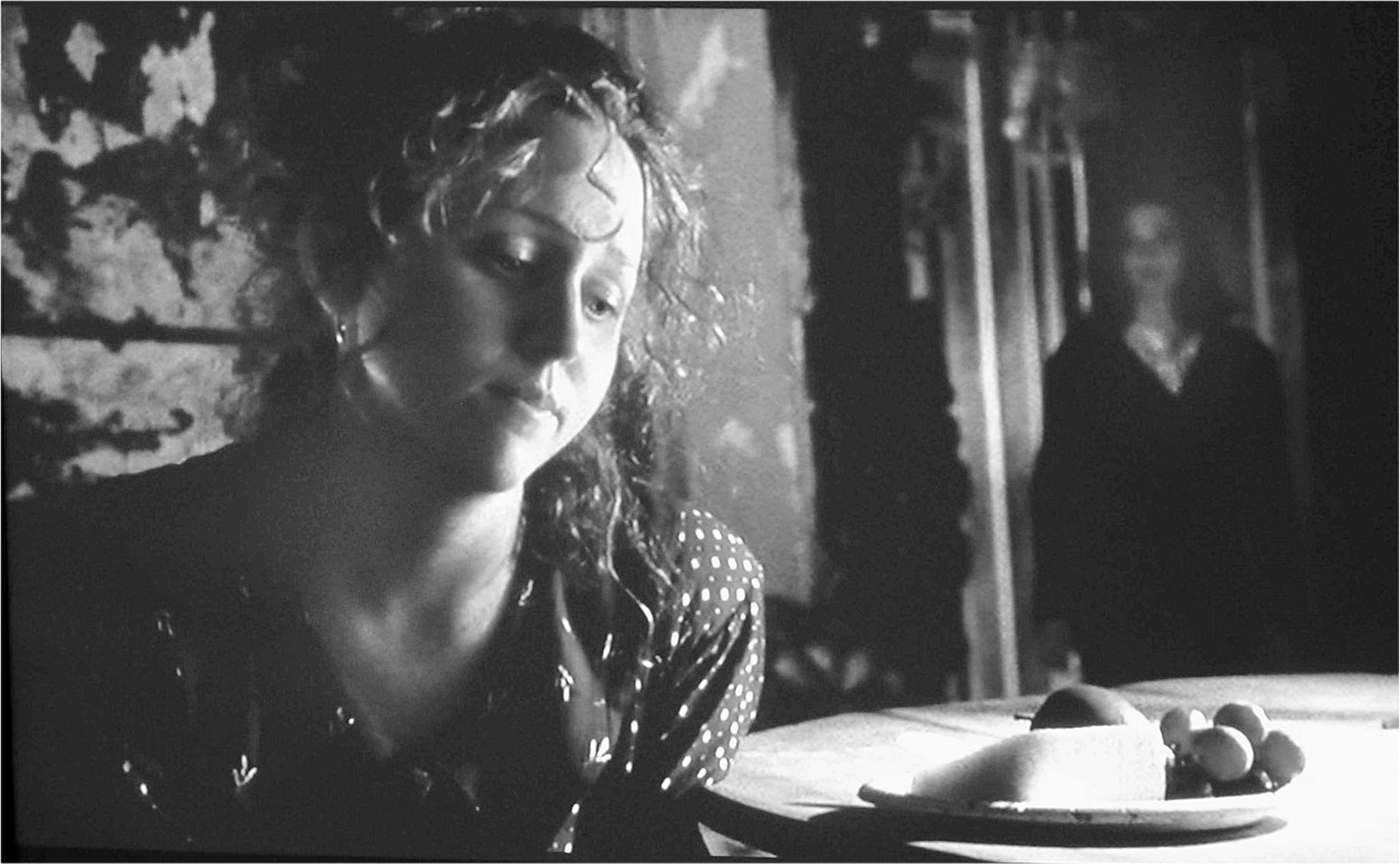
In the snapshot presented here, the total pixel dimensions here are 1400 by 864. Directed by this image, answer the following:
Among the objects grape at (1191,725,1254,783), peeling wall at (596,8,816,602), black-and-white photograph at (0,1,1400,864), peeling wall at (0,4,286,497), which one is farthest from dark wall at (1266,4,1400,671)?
peeling wall at (0,4,286,497)

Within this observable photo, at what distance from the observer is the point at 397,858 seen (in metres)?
2.88

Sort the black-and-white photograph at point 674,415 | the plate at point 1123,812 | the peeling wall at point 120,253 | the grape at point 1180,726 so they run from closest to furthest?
the plate at point 1123,812 → the grape at point 1180,726 → the black-and-white photograph at point 674,415 → the peeling wall at point 120,253

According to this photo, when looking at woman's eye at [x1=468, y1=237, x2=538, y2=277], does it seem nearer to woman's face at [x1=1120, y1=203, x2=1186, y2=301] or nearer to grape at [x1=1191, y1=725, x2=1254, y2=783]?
woman's face at [x1=1120, y1=203, x2=1186, y2=301]

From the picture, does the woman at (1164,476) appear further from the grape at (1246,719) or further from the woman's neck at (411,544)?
the woman's neck at (411,544)

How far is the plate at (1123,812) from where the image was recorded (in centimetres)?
240

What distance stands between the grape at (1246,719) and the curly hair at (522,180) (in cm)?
81

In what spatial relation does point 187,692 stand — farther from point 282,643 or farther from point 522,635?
point 522,635

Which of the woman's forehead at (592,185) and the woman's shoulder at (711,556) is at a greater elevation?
the woman's forehead at (592,185)

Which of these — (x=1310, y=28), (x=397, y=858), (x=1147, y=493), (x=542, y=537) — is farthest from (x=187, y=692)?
(x=1310, y=28)

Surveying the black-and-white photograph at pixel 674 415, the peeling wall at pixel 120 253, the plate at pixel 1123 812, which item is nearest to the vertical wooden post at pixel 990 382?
the black-and-white photograph at pixel 674 415

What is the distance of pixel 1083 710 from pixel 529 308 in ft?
3.20

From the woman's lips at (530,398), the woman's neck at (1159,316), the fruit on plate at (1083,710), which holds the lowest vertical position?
the fruit on plate at (1083,710)

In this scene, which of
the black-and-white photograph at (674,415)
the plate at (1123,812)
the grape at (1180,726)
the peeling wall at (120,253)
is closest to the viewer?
the plate at (1123,812)

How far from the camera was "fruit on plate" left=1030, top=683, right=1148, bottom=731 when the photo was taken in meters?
2.58
